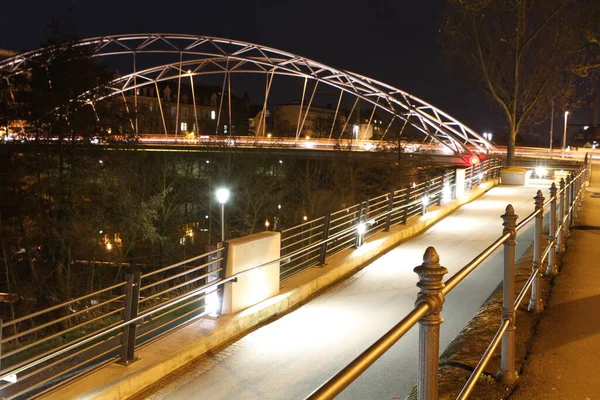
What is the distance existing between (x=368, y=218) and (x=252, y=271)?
7.66 m

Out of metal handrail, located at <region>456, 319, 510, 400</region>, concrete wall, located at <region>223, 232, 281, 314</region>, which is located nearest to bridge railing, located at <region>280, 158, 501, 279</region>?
concrete wall, located at <region>223, 232, 281, 314</region>

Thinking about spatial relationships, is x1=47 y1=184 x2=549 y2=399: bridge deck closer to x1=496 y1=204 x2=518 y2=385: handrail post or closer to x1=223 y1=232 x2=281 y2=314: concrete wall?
x1=223 y1=232 x2=281 y2=314: concrete wall

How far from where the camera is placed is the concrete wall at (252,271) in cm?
876

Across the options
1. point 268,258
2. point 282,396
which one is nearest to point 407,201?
point 268,258

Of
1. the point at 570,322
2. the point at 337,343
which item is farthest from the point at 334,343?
the point at 570,322

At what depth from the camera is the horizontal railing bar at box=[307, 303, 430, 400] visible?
182 cm

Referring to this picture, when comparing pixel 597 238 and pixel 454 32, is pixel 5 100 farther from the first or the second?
pixel 597 238

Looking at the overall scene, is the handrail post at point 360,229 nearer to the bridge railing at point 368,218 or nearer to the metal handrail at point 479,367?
the bridge railing at point 368,218

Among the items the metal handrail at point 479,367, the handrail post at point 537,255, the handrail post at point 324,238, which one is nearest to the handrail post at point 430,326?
the metal handrail at point 479,367

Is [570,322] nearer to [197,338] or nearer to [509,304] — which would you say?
[509,304]

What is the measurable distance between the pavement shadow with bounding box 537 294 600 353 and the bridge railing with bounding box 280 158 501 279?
13.5 feet

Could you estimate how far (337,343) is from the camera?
27.7 feet

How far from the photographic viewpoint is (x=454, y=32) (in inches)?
1320

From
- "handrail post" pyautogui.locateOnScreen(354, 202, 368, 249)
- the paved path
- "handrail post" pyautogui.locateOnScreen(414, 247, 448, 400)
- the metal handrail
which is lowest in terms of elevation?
the paved path
